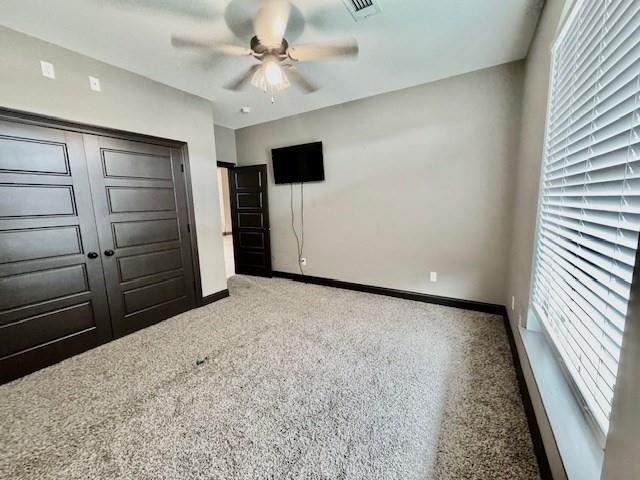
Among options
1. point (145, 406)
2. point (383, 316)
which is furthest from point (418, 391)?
point (145, 406)

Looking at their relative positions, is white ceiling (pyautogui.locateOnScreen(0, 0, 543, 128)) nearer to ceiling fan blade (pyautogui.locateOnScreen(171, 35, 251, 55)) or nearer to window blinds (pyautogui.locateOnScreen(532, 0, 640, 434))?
ceiling fan blade (pyautogui.locateOnScreen(171, 35, 251, 55))

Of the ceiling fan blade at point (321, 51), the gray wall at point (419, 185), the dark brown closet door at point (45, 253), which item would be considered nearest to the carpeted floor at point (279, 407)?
the dark brown closet door at point (45, 253)

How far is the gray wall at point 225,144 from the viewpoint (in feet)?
14.3

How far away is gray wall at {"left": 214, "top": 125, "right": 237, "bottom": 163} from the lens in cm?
435

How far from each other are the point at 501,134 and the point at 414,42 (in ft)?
4.39

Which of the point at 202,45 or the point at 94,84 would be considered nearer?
the point at 202,45

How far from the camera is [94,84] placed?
2379 mm

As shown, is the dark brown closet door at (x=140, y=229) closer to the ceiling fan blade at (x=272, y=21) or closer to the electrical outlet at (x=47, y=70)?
the electrical outlet at (x=47, y=70)

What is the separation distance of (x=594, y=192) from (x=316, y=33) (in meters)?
2.16

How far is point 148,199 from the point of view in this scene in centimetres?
283

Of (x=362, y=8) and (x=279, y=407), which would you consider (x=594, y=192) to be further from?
(x=279, y=407)

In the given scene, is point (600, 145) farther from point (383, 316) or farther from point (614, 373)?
point (383, 316)

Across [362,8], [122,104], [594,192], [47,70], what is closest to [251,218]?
[122,104]

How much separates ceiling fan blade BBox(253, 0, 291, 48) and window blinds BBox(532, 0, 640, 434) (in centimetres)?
157
